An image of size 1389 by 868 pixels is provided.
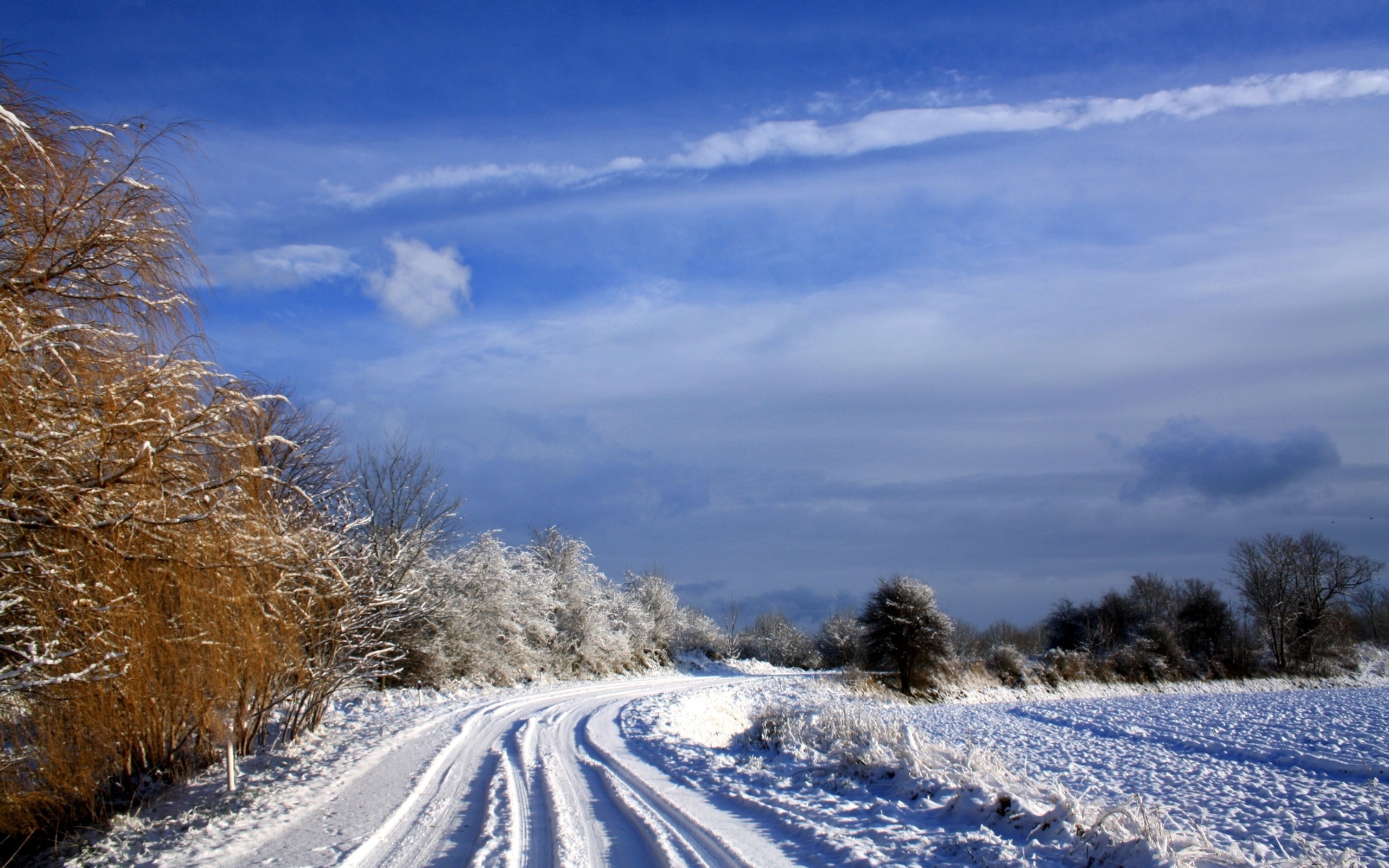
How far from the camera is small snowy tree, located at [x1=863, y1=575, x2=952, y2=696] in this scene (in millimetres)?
39125

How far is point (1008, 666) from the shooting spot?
43656 mm

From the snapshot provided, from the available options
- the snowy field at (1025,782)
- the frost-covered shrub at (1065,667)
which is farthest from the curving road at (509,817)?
the frost-covered shrub at (1065,667)

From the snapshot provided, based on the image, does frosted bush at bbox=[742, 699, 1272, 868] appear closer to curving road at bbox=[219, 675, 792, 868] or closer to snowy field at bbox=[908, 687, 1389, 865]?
snowy field at bbox=[908, 687, 1389, 865]

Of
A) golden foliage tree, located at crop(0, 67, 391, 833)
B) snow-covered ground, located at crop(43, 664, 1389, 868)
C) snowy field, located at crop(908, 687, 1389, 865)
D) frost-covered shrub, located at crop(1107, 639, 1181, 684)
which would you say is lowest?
frost-covered shrub, located at crop(1107, 639, 1181, 684)

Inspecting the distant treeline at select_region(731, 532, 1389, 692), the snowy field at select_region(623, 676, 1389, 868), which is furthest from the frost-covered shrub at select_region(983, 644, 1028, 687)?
the snowy field at select_region(623, 676, 1389, 868)

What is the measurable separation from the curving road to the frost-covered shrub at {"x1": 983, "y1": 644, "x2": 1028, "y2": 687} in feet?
116

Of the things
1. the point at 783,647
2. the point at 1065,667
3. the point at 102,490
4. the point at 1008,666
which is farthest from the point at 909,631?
the point at 102,490

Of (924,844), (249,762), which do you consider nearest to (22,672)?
(924,844)

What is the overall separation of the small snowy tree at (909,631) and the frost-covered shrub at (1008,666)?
5.36m

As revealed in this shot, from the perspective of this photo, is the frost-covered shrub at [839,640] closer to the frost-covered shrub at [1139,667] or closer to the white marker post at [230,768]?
the frost-covered shrub at [1139,667]

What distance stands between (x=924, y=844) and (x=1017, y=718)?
23772mm

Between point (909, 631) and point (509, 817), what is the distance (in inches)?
1369

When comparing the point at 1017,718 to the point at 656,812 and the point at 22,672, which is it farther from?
the point at 22,672

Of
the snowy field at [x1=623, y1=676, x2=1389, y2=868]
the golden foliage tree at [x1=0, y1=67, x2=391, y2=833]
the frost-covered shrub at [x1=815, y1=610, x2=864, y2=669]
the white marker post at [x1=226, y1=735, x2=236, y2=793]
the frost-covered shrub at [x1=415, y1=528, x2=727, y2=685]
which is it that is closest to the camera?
the golden foliage tree at [x1=0, y1=67, x2=391, y2=833]
